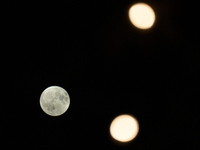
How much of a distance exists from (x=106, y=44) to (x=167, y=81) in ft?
2.25

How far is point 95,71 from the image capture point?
2.96 meters

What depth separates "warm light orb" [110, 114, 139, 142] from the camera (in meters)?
2.77

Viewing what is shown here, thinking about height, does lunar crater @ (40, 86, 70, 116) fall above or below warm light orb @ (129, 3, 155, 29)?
below

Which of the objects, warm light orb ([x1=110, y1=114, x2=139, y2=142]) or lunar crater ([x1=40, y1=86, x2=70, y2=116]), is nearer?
lunar crater ([x1=40, y1=86, x2=70, y2=116])

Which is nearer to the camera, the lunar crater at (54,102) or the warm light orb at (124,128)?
the lunar crater at (54,102)

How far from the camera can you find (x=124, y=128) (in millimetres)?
2768

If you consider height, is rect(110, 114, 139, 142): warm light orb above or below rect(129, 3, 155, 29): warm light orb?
below

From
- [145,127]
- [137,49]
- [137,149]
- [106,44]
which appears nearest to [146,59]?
[137,49]

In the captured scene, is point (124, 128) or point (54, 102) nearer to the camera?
point (54, 102)

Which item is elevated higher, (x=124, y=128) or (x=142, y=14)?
(x=142, y=14)

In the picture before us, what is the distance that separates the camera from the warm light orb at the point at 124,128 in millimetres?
2773

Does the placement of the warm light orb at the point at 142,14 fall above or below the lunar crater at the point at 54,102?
above

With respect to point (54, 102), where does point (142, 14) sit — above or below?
above

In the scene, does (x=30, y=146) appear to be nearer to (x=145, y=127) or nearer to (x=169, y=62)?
(x=145, y=127)
